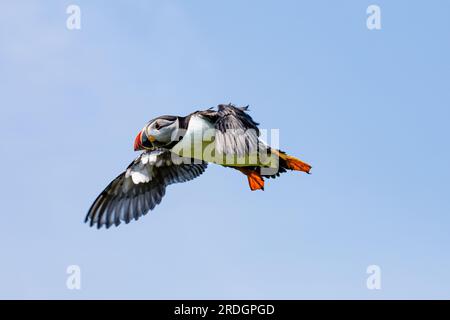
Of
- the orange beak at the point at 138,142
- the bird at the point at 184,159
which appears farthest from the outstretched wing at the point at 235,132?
the orange beak at the point at 138,142

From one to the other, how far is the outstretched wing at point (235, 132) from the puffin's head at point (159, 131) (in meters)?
1.08

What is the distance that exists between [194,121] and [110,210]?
2425 mm

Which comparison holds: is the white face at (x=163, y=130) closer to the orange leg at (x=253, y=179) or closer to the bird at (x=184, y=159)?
the bird at (x=184, y=159)

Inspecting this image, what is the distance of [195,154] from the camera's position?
9.73 metres

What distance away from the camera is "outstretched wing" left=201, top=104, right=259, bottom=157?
8.38m

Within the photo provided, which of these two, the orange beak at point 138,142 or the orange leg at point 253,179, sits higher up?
the orange beak at point 138,142

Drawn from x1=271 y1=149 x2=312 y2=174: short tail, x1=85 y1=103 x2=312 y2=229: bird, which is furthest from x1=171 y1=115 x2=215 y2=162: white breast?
x1=271 y1=149 x2=312 y2=174: short tail

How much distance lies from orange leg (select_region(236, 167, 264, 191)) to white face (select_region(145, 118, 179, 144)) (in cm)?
124

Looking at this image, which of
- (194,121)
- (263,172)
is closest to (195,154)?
(194,121)

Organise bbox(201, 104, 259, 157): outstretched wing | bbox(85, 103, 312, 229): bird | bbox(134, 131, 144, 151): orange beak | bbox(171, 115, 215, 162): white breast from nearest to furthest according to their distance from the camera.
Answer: bbox(201, 104, 259, 157): outstretched wing, bbox(85, 103, 312, 229): bird, bbox(171, 115, 215, 162): white breast, bbox(134, 131, 144, 151): orange beak

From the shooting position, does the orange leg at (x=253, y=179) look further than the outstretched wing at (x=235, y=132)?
Yes

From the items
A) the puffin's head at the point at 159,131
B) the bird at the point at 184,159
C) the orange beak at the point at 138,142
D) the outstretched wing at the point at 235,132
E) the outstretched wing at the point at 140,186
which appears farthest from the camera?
the outstretched wing at the point at 140,186

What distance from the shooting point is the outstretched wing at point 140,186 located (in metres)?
10.9

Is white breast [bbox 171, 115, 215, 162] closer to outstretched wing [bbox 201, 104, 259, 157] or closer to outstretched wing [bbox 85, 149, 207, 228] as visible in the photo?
outstretched wing [bbox 201, 104, 259, 157]
